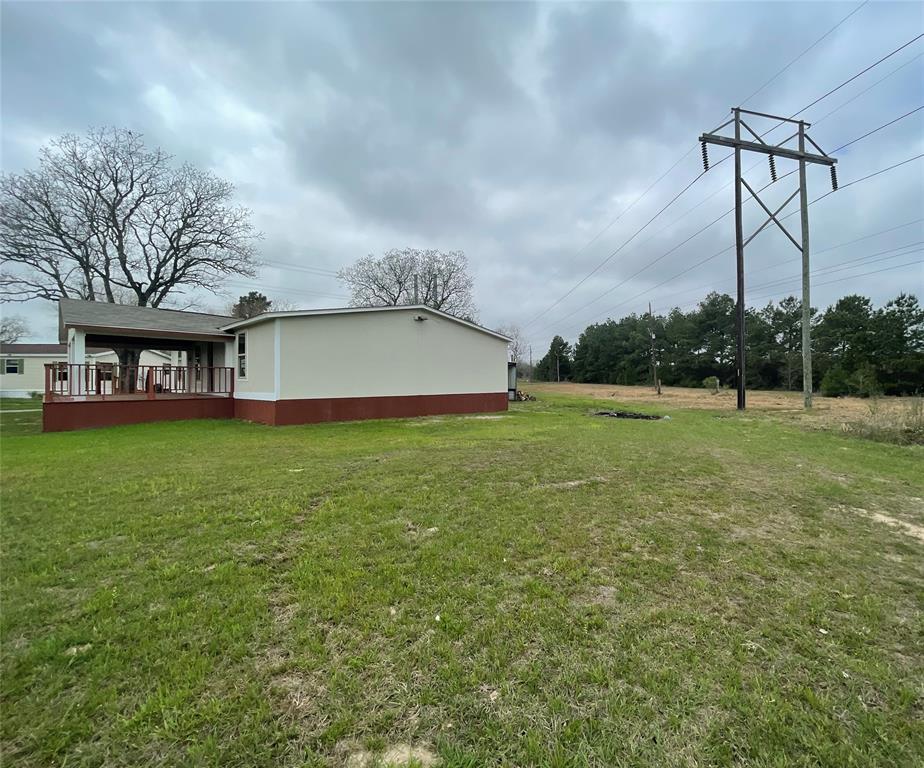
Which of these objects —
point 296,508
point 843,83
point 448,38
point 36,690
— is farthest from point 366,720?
point 843,83

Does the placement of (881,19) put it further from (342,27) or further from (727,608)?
(727,608)

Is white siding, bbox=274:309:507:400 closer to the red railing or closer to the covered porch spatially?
the covered porch

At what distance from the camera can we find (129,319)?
49.8ft

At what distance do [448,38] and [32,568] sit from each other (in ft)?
44.7

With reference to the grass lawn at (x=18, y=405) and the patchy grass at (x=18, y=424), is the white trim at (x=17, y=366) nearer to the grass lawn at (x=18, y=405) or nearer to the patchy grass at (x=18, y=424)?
the grass lawn at (x=18, y=405)

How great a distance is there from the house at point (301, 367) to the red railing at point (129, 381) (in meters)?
0.08

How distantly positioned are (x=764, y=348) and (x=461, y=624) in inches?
2110

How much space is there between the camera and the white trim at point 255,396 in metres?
13.1

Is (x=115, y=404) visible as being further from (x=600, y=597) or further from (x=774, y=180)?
(x=774, y=180)

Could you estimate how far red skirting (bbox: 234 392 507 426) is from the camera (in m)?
13.1

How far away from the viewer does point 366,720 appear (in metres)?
1.81

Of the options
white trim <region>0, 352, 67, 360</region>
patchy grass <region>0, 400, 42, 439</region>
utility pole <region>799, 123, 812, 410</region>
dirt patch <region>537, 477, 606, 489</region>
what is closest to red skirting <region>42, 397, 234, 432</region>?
patchy grass <region>0, 400, 42, 439</region>

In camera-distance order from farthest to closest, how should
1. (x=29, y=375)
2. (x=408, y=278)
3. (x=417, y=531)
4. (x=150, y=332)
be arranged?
1. (x=408, y=278)
2. (x=29, y=375)
3. (x=150, y=332)
4. (x=417, y=531)

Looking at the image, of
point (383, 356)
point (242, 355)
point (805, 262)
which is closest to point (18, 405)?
point (242, 355)
